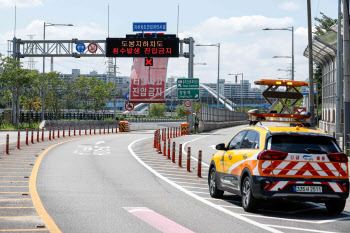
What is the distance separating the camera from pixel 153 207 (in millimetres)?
11406

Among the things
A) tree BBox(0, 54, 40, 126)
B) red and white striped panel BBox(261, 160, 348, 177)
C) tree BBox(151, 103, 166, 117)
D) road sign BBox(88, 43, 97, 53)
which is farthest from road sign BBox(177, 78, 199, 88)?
tree BBox(151, 103, 166, 117)

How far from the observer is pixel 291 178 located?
10.6 meters

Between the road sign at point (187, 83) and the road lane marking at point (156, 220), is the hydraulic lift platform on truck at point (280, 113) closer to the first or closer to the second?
the road lane marking at point (156, 220)

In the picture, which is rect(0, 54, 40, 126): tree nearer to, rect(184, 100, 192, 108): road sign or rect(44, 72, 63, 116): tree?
rect(184, 100, 192, 108): road sign

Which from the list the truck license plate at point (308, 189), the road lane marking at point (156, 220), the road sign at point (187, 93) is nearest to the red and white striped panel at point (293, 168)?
the truck license plate at point (308, 189)

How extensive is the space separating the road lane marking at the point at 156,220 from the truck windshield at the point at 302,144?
244 cm

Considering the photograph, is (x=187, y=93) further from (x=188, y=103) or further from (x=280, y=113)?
(x=280, y=113)

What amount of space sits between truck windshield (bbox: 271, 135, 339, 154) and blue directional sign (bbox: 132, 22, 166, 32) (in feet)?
138

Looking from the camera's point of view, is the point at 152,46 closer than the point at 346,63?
No

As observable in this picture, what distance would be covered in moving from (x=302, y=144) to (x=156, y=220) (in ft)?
10.0

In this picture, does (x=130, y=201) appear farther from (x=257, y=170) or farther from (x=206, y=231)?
(x=206, y=231)

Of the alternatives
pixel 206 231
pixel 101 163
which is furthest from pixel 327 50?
pixel 206 231

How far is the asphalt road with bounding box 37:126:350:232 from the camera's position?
9.35 meters

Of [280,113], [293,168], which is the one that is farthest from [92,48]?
[293,168]
